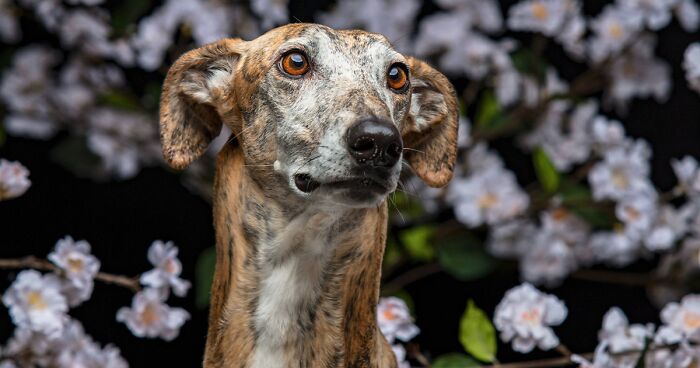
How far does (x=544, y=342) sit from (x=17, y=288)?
0.99m

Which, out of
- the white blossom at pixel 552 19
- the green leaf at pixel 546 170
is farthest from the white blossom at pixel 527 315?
the white blossom at pixel 552 19

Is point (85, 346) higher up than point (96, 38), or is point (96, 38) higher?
point (96, 38)

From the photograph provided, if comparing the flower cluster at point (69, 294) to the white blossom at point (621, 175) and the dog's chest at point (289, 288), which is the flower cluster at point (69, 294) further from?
the white blossom at point (621, 175)

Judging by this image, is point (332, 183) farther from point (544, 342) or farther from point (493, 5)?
point (493, 5)

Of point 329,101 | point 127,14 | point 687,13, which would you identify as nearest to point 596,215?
point 687,13

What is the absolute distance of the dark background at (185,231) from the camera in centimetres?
329

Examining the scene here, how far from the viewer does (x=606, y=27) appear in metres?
3.15

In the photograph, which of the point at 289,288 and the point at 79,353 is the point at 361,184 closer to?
the point at 289,288

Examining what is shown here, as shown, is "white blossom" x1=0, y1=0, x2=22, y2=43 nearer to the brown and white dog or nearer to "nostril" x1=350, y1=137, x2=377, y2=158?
the brown and white dog

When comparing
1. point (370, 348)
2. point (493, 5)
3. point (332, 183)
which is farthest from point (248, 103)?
point (493, 5)

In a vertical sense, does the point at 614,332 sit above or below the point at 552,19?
below

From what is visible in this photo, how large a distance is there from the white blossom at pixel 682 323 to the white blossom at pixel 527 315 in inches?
8.0

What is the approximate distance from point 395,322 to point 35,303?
2.19ft

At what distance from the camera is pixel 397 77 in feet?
6.48
